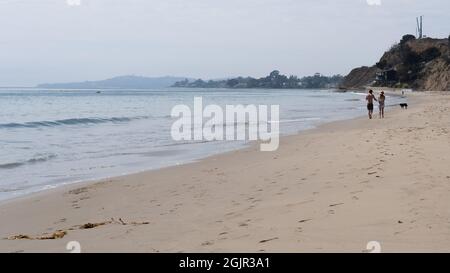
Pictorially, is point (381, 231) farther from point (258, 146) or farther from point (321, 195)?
point (258, 146)

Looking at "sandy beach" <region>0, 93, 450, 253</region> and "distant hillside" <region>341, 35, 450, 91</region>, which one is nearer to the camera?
"sandy beach" <region>0, 93, 450, 253</region>

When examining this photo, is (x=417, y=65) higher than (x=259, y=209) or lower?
higher

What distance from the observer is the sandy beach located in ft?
15.0

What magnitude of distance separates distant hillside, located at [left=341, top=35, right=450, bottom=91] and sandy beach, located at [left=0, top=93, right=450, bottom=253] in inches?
3553

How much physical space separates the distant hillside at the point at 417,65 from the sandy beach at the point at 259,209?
90.3 m

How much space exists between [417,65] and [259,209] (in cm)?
12436

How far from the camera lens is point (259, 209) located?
606 cm

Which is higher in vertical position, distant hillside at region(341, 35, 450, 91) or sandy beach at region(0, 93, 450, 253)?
distant hillside at region(341, 35, 450, 91)
